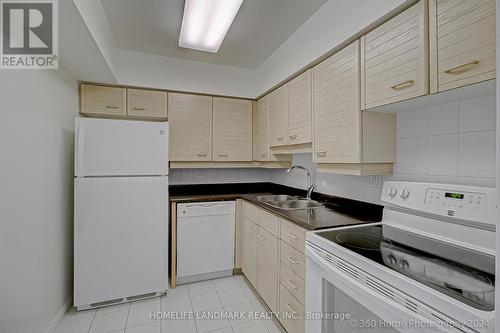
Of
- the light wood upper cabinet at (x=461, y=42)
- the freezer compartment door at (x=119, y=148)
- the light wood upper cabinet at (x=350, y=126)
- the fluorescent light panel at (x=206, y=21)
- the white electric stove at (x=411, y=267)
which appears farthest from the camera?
the freezer compartment door at (x=119, y=148)

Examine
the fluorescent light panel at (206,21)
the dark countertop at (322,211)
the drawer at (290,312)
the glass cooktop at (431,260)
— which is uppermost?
the fluorescent light panel at (206,21)

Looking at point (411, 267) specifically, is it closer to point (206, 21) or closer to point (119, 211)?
point (206, 21)

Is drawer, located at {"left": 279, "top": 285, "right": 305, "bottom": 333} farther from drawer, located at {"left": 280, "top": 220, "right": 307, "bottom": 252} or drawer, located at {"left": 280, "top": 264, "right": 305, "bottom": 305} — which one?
drawer, located at {"left": 280, "top": 220, "right": 307, "bottom": 252}

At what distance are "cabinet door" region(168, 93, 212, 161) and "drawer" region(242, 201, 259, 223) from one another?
693mm

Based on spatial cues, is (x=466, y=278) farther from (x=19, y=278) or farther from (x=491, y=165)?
(x=19, y=278)

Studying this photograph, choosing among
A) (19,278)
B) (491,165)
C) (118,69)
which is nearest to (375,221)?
(491,165)

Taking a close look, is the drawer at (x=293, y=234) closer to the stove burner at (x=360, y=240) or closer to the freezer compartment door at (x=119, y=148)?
the stove burner at (x=360, y=240)

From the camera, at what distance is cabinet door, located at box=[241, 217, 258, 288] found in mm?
2166

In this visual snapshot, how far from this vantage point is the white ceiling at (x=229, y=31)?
5.53 feet

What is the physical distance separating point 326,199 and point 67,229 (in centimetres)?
228

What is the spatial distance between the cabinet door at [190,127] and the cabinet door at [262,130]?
0.58 m

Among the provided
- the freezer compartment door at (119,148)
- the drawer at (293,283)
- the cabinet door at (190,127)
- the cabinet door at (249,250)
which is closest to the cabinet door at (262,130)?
the cabinet door at (190,127)

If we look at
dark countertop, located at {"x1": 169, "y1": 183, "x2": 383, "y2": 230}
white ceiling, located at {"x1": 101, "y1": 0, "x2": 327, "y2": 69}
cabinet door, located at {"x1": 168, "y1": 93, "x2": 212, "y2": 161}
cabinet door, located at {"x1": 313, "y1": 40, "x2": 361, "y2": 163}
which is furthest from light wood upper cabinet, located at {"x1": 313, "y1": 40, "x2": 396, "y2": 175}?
cabinet door, located at {"x1": 168, "y1": 93, "x2": 212, "y2": 161}

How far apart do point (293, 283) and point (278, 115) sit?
1521 mm
